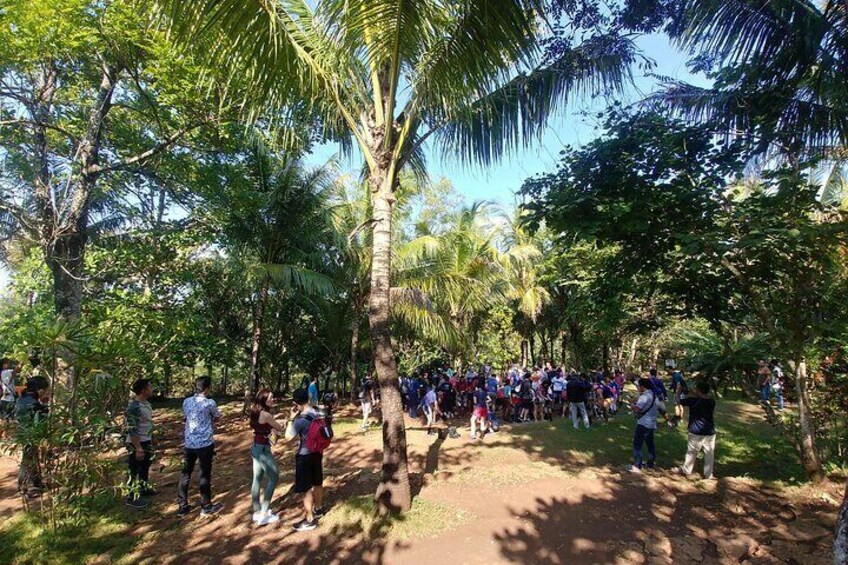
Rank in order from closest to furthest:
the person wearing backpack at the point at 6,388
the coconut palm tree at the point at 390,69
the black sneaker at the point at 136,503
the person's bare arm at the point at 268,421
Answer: the coconut palm tree at the point at 390,69, the person's bare arm at the point at 268,421, the black sneaker at the point at 136,503, the person wearing backpack at the point at 6,388

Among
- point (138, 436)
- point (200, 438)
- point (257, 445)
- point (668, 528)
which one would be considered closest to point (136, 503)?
point (138, 436)

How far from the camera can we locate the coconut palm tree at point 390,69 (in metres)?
4.28

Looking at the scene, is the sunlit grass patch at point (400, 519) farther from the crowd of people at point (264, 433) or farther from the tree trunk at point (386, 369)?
the crowd of people at point (264, 433)

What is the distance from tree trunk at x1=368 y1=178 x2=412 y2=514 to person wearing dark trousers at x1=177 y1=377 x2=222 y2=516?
6.98 feet

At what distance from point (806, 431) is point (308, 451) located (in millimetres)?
6992

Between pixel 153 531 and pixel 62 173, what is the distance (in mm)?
7842

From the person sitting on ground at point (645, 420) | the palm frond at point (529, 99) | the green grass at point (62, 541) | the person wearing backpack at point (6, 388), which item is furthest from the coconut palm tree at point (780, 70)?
the person wearing backpack at point (6, 388)

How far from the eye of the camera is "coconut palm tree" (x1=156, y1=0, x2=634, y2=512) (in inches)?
168

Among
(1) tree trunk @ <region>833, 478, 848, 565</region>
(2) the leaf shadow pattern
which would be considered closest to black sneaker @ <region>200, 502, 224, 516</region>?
(2) the leaf shadow pattern

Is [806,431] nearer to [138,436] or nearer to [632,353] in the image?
[138,436]

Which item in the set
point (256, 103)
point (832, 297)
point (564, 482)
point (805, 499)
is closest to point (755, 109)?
point (832, 297)

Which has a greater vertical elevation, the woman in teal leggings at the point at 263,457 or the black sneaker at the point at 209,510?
the woman in teal leggings at the point at 263,457

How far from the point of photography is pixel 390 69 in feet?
17.2

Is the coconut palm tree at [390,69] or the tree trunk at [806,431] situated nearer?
the coconut palm tree at [390,69]
